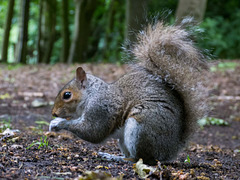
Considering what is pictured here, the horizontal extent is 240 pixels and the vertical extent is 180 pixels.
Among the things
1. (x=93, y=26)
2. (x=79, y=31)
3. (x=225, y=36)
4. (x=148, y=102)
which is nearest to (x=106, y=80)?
(x=148, y=102)

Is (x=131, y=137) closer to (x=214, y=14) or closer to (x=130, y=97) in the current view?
(x=130, y=97)

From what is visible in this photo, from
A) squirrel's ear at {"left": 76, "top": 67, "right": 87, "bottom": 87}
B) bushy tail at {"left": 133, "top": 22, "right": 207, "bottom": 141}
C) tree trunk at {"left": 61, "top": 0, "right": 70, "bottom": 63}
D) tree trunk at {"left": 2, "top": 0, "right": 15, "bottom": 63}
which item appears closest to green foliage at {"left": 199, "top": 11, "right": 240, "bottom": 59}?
tree trunk at {"left": 61, "top": 0, "right": 70, "bottom": 63}

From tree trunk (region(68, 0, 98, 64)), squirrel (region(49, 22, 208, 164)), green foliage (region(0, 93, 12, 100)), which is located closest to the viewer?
squirrel (region(49, 22, 208, 164))

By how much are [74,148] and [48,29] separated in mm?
15618

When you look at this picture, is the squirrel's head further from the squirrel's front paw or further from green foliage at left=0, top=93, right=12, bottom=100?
green foliage at left=0, top=93, right=12, bottom=100

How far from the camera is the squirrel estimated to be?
269 cm

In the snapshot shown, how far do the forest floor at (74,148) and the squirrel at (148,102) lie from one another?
0.68 feet

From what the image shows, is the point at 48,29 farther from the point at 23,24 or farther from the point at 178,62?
the point at 178,62

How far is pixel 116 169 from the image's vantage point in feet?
8.00

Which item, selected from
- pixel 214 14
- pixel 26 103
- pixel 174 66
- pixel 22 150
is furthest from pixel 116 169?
pixel 214 14

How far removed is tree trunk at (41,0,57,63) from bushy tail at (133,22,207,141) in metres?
13.7

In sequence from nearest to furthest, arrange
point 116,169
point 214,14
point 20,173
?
1. point 20,173
2. point 116,169
3. point 214,14

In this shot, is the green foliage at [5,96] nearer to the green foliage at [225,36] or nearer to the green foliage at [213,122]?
the green foliage at [213,122]

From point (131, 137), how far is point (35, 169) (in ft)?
2.66
